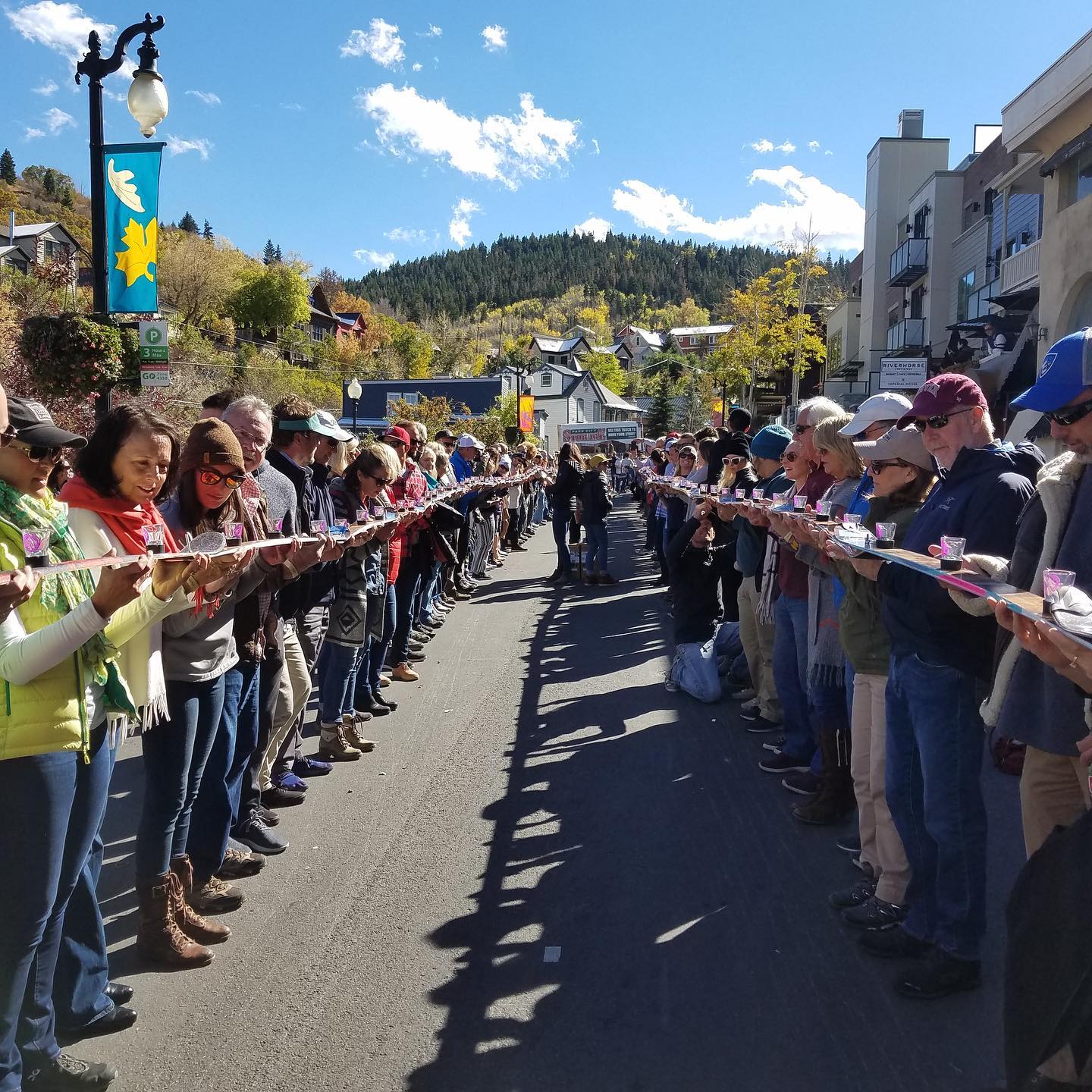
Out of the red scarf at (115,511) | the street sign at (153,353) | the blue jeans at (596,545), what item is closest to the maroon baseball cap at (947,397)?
the red scarf at (115,511)

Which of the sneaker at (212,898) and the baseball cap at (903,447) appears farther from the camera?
the sneaker at (212,898)

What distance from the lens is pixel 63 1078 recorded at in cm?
292

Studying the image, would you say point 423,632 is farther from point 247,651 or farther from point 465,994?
point 465,994

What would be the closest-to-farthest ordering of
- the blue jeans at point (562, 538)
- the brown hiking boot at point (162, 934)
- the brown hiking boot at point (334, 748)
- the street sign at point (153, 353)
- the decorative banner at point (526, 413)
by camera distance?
the brown hiking boot at point (162, 934) < the brown hiking boot at point (334, 748) < the street sign at point (153, 353) < the blue jeans at point (562, 538) < the decorative banner at point (526, 413)

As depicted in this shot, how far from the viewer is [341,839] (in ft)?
16.5

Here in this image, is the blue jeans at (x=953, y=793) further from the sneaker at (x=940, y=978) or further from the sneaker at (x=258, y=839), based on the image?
the sneaker at (x=258, y=839)

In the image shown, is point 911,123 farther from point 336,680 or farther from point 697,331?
point 697,331

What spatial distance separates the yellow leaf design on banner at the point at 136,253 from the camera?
9391 mm

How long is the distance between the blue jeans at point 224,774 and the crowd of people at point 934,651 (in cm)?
287

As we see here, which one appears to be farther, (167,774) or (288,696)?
(288,696)

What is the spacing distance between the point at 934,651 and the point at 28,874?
3174 mm

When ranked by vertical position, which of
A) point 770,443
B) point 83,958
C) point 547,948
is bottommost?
point 547,948

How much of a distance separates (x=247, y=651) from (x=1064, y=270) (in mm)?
17987

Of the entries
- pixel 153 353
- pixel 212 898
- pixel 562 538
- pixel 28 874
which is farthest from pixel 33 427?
→ pixel 562 538
